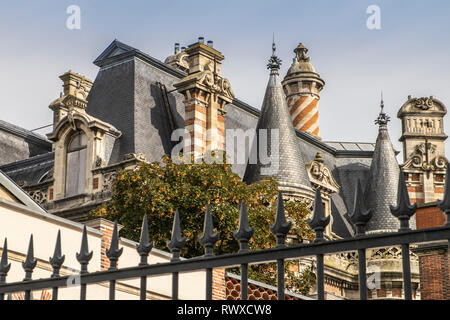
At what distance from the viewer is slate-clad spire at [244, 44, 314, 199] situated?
29922mm

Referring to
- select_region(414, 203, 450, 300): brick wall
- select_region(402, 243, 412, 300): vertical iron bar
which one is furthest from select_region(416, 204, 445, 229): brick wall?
select_region(402, 243, 412, 300): vertical iron bar

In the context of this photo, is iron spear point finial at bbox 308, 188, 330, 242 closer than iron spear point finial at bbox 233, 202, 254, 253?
Yes

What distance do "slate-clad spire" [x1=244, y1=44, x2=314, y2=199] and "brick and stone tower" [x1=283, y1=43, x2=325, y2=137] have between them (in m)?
13.6

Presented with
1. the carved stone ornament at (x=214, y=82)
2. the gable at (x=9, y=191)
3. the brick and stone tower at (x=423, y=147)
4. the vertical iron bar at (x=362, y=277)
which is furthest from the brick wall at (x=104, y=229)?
the brick and stone tower at (x=423, y=147)

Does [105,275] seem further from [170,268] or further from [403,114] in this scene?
[403,114]

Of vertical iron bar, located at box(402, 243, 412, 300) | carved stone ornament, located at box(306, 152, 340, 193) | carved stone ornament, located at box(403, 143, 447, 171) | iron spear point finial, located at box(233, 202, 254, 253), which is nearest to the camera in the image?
vertical iron bar, located at box(402, 243, 412, 300)

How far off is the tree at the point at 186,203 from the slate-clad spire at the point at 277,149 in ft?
18.8

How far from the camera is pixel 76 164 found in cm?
2872

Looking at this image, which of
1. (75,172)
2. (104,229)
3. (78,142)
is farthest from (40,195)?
(104,229)

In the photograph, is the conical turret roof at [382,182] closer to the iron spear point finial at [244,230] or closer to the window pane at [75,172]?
the window pane at [75,172]

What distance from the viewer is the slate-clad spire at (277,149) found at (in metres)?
29.9

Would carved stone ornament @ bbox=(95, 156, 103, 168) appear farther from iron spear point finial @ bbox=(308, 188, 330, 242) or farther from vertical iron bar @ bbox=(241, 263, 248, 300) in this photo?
iron spear point finial @ bbox=(308, 188, 330, 242)

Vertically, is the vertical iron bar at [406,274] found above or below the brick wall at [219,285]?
below
